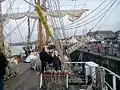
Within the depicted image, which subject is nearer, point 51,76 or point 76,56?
point 51,76

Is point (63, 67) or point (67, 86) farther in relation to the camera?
point (63, 67)

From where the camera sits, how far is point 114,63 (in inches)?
723

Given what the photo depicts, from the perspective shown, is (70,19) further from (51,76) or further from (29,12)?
(51,76)

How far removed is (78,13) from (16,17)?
22.4ft

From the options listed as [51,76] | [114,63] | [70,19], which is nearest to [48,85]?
[51,76]

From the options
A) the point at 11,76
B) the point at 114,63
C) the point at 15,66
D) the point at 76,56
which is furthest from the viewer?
the point at 76,56

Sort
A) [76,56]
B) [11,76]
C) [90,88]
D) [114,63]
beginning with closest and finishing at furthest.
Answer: [90,88]
[11,76]
[114,63]
[76,56]

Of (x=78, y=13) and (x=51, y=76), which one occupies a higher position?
(x=78, y=13)

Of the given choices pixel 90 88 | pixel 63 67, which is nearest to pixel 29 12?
pixel 63 67

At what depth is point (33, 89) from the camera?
1064cm

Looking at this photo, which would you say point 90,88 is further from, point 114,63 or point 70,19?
point 70,19

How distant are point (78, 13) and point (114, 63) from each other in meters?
12.6

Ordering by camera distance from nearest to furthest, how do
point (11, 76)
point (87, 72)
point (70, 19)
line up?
1. point (87, 72)
2. point (11, 76)
3. point (70, 19)

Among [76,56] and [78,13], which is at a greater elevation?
[78,13]
